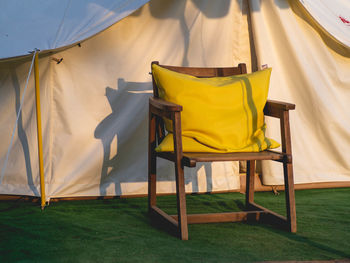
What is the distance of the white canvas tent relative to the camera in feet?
9.88

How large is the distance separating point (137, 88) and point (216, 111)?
0.89 m

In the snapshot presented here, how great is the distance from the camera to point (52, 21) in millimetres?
2713

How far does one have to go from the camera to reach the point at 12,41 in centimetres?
262

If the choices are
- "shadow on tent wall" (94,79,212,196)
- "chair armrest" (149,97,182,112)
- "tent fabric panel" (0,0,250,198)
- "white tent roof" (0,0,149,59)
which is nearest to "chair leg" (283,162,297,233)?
"chair armrest" (149,97,182,112)

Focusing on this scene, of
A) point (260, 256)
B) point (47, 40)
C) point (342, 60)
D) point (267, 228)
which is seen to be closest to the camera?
point (260, 256)

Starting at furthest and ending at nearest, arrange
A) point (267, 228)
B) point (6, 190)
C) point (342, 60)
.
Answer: point (342, 60) < point (6, 190) < point (267, 228)

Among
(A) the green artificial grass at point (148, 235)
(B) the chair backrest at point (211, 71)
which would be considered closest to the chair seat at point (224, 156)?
(A) the green artificial grass at point (148, 235)

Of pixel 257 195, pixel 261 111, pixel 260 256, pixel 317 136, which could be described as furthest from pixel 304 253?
pixel 317 136

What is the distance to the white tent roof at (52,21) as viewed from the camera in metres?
2.59

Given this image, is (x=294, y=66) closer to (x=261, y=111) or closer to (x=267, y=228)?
(x=261, y=111)

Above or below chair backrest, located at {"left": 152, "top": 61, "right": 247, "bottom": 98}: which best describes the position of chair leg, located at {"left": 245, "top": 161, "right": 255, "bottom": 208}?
below

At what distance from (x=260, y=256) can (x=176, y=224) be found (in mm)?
447

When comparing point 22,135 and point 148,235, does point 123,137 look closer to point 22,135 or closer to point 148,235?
point 22,135

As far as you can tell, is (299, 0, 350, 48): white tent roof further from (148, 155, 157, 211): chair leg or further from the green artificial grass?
(148, 155, 157, 211): chair leg
